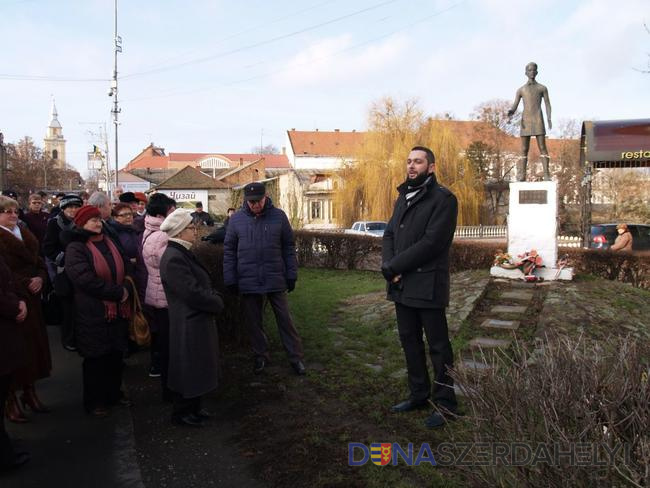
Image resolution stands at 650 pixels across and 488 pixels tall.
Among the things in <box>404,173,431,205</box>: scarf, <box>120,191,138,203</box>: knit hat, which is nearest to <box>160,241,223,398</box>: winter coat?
<box>404,173,431,205</box>: scarf

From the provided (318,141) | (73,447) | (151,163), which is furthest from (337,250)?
(151,163)

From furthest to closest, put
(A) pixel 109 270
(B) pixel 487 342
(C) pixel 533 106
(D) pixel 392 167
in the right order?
(D) pixel 392 167
(C) pixel 533 106
(B) pixel 487 342
(A) pixel 109 270

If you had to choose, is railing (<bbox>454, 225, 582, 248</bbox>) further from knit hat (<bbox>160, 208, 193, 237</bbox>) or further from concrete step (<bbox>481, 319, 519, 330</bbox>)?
knit hat (<bbox>160, 208, 193, 237</bbox>)

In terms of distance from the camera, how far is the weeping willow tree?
3381 cm

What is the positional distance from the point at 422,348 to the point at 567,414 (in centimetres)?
218

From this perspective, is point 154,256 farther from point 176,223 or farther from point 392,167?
point 392,167

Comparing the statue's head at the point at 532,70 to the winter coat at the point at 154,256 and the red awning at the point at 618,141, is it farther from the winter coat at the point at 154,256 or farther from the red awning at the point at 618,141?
the winter coat at the point at 154,256

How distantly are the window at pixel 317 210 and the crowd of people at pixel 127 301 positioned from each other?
143ft

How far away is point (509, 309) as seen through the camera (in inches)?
302

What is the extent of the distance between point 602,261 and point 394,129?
25925mm

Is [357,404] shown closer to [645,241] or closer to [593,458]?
[593,458]

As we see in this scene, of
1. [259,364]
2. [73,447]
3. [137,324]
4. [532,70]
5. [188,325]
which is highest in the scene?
[532,70]

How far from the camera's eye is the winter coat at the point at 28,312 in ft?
14.5

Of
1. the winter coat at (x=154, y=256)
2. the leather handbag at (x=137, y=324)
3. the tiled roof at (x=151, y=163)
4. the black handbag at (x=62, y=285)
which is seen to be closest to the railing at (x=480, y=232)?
the winter coat at (x=154, y=256)
